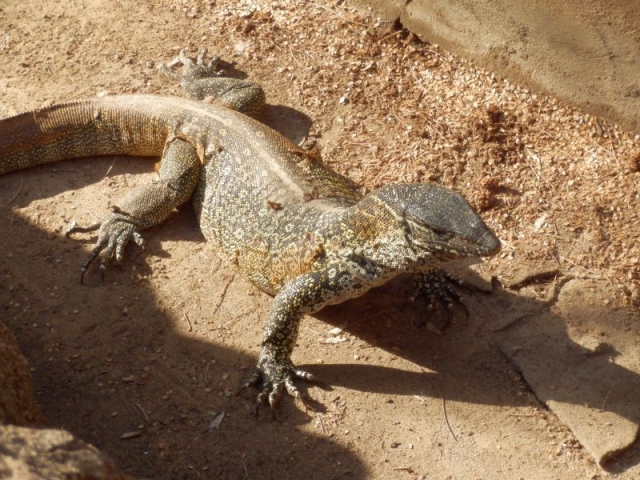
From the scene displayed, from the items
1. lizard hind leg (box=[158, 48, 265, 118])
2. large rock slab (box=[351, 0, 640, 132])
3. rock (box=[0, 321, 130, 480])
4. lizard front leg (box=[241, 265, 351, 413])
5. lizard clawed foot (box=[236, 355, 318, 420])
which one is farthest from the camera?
lizard hind leg (box=[158, 48, 265, 118])

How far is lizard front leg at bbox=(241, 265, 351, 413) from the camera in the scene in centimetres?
670

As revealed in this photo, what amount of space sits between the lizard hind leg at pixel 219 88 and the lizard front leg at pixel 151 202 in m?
1.05

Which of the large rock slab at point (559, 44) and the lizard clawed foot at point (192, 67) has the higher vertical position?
the large rock slab at point (559, 44)

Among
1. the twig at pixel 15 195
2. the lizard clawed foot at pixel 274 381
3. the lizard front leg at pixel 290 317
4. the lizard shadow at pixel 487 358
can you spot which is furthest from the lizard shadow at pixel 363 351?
the twig at pixel 15 195

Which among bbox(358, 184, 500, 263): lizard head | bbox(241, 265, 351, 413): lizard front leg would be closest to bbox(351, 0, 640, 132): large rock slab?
bbox(358, 184, 500, 263): lizard head

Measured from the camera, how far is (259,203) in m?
7.56

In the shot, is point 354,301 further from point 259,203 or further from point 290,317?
point 259,203

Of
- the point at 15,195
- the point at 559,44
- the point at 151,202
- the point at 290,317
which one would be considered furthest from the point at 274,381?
the point at 559,44

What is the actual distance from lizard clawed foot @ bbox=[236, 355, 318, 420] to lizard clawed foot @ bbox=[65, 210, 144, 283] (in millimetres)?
2043

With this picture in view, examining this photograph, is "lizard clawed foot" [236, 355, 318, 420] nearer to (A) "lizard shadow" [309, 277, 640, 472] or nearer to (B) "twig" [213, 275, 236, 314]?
(A) "lizard shadow" [309, 277, 640, 472]

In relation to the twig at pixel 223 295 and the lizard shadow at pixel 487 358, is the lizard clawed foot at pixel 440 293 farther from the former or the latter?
the twig at pixel 223 295

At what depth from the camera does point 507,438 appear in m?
6.35

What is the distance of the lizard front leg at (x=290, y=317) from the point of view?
6695 mm

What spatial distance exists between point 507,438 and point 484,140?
3.61 meters
